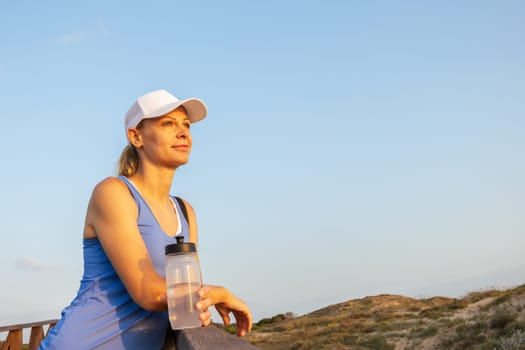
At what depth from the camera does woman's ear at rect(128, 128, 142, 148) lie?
2528 mm

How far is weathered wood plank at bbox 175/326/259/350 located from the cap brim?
870mm

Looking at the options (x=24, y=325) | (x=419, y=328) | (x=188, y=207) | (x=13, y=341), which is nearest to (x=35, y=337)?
(x=24, y=325)

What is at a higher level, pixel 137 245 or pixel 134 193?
pixel 134 193

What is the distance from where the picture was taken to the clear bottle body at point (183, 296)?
2.02m

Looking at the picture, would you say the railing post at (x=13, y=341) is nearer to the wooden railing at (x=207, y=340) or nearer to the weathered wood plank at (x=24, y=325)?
the weathered wood plank at (x=24, y=325)

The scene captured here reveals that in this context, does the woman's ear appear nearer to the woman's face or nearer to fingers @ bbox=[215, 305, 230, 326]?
the woman's face

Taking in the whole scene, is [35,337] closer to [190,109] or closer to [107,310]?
[107,310]

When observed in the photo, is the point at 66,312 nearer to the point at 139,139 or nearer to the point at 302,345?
the point at 139,139

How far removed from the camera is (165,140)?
2488mm

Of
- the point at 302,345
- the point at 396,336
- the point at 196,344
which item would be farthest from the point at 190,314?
the point at 302,345

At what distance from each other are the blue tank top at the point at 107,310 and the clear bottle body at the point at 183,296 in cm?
34

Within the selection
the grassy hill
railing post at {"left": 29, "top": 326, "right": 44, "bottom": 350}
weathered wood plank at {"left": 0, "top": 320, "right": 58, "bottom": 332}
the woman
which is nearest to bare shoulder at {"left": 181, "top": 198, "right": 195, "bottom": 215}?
the woman

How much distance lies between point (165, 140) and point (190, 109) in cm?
20

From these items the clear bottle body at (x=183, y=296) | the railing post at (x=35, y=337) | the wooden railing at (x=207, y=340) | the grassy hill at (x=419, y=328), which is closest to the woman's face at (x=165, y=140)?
the clear bottle body at (x=183, y=296)
